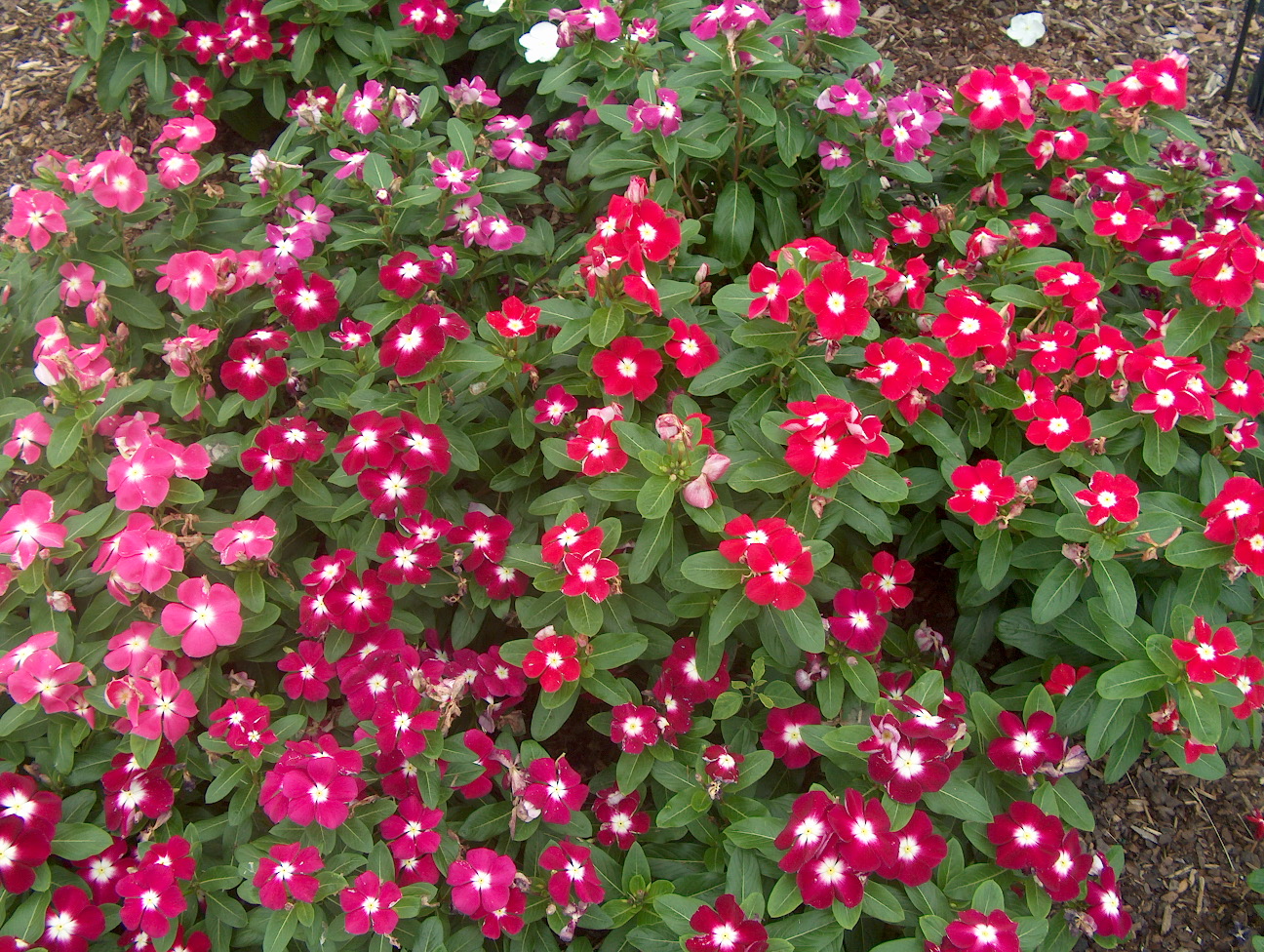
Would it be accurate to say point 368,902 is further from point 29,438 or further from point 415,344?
point 29,438

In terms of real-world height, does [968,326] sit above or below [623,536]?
above

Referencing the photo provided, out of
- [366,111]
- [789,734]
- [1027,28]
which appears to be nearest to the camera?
[789,734]

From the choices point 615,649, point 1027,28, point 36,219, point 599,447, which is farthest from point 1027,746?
point 1027,28

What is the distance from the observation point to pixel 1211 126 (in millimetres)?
4465

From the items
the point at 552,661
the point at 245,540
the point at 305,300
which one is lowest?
the point at 552,661

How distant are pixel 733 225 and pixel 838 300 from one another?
1090 millimetres

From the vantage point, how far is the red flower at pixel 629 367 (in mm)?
2516

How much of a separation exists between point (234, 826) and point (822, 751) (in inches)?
60.5

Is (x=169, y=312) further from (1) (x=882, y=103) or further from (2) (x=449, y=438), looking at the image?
(1) (x=882, y=103)

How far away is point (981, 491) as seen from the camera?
2.48 m

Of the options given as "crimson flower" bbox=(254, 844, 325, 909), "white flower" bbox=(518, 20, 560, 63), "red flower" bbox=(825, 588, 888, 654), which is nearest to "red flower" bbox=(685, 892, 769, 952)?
"red flower" bbox=(825, 588, 888, 654)

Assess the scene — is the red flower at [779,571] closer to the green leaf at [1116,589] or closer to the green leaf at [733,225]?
the green leaf at [1116,589]

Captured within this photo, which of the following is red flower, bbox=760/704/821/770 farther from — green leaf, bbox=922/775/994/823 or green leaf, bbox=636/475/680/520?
green leaf, bbox=636/475/680/520

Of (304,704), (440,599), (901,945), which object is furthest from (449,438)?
(901,945)
